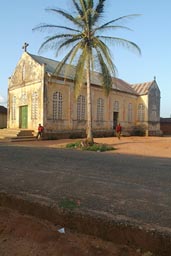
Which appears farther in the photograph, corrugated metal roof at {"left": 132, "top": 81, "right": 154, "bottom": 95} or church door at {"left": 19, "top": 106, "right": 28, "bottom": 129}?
corrugated metal roof at {"left": 132, "top": 81, "right": 154, "bottom": 95}

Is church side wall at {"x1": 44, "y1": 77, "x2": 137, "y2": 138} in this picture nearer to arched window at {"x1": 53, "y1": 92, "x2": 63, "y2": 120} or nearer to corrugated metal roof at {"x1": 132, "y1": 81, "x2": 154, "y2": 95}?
arched window at {"x1": 53, "y1": 92, "x2": 63, "y2": 120}

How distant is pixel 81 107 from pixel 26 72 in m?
6.44

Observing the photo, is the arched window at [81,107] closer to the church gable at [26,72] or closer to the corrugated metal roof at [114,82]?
the corrugated metal roof at [114,82]

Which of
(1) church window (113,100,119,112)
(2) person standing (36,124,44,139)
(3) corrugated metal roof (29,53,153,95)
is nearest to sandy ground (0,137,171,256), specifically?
(2) person standing (36,124,44,139)

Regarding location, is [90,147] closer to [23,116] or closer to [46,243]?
[23,116]

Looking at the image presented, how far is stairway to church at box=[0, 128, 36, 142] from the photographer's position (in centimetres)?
2127

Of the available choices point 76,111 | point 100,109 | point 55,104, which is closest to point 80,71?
point 55,104

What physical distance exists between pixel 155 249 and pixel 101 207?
1.04 m

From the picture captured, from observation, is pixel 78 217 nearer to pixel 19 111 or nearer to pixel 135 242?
pixel 135 242

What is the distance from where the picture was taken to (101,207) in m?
3.65

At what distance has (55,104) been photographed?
23531 mm

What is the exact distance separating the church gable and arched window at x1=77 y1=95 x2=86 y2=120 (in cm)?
484

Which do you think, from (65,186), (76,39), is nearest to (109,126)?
(76,39)

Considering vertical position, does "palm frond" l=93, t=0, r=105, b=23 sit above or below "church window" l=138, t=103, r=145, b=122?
above
